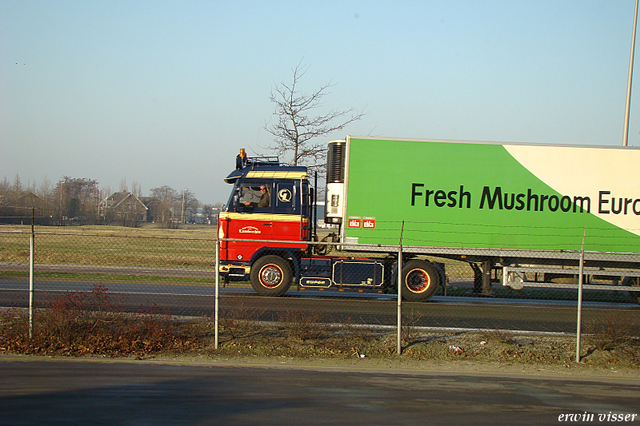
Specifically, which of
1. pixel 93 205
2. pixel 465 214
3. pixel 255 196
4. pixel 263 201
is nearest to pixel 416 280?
pixel 465 214

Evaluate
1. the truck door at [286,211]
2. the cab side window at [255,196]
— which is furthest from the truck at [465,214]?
the cab side window at [255,196]

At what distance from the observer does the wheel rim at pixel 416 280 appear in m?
12.6

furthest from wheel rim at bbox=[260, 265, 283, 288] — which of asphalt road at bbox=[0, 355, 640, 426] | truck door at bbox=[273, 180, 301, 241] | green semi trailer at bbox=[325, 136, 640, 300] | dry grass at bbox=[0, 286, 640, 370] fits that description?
asphalt road at bbox=[0, 355, 640, 426]

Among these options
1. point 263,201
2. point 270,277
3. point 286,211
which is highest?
point 263,201

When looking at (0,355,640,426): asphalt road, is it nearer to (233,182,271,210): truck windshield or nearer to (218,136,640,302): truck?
(218,136,640,302): truck

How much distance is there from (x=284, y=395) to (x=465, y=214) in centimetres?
820

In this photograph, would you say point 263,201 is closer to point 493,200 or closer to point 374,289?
point 374,289

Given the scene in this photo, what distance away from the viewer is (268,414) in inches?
198

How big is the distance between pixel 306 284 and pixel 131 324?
5.48 meters

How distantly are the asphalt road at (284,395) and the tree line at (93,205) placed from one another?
3054 cm

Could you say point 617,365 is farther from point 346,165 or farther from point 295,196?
point 295,196

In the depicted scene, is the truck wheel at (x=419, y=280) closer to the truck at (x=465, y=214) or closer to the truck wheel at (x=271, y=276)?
the truck at (x=465, y=214)

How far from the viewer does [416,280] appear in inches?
497

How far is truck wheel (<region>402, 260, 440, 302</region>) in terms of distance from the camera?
490 inches
